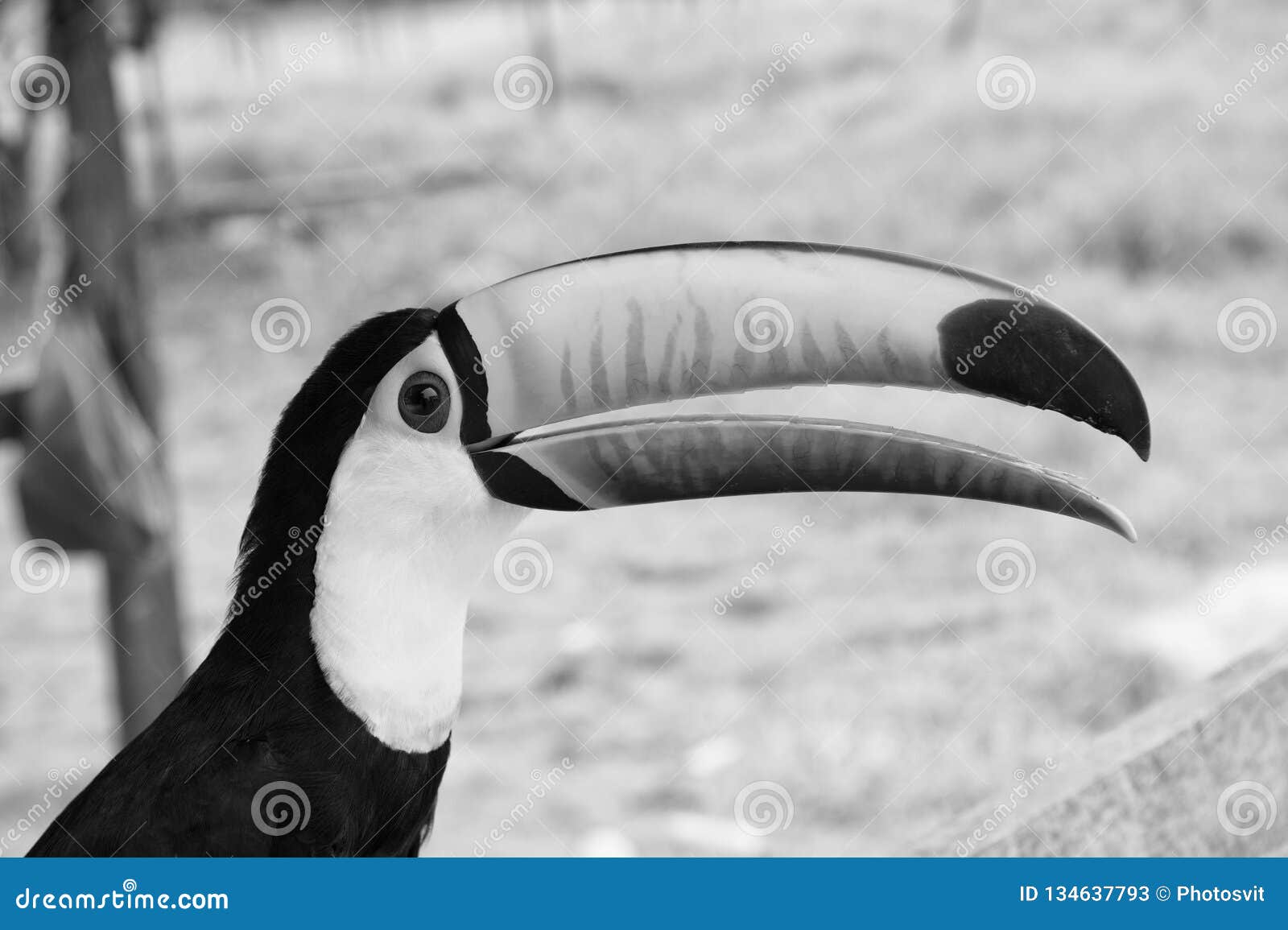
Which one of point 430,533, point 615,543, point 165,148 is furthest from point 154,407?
point 165,148

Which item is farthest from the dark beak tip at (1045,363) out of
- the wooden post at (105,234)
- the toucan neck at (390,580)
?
the wooden post at (105,234)

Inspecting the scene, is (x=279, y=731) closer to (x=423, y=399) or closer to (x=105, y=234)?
(x=423, y=399)

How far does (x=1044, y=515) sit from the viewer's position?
227 inches

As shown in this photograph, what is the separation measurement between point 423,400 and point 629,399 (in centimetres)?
26

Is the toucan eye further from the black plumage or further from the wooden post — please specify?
the wooden post

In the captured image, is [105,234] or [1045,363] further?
[105,234]

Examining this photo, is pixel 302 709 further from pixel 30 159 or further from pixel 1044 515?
pixel 1044 515

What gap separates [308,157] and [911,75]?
4.57m

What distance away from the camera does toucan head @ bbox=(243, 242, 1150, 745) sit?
173 centimetres

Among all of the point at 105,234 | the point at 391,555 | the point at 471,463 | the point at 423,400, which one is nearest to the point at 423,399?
the point at 423,400

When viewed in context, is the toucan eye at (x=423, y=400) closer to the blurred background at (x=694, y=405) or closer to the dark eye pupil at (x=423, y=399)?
the dark eye pupil at (x=423, y=399)

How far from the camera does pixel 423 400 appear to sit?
1815 millimetres

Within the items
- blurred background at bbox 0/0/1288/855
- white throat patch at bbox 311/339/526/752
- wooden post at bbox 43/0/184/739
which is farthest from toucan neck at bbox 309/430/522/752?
wooden post at bbox 43/0/184/739

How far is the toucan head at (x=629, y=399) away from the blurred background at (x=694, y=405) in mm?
593
